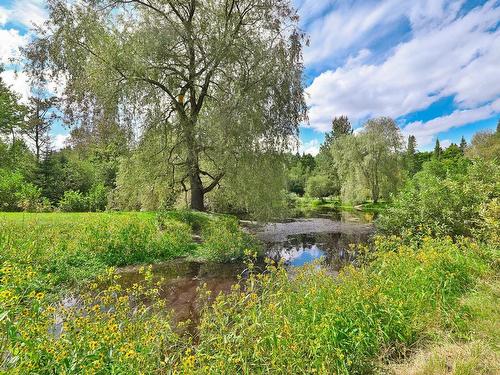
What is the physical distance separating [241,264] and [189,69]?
31.6 ft

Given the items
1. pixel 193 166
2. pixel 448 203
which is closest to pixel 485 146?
pixel 448 203

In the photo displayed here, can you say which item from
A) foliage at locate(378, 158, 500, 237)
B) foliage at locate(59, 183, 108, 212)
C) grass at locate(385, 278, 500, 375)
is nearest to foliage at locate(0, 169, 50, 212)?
foliage at locate(59, 183, 108, 212)

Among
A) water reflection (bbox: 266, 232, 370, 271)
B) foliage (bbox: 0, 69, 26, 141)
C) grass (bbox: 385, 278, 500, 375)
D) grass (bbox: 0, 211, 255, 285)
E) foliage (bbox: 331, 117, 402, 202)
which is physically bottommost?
water reflection (bbox: 266, 232, 370, 271)

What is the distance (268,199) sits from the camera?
14625 millimetres

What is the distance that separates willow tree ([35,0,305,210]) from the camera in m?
13.3

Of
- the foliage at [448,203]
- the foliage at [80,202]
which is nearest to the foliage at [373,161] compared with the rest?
the foliage at [448,203]

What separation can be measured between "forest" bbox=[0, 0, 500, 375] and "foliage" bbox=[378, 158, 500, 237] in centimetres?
7

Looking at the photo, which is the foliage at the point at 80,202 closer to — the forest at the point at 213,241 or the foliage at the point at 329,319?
the forest at the point at 213,241

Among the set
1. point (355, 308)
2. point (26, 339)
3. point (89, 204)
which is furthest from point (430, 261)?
point (89, 204)

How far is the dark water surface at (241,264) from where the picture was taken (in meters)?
7.40

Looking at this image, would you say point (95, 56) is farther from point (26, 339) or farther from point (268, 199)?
point (26, 339)

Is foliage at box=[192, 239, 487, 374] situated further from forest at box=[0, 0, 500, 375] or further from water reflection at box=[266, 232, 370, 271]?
water reflection at box=[266, 232, 370, 271]

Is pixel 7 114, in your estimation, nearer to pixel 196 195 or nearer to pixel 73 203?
pixel 73 203

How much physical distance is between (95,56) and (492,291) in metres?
15.4
